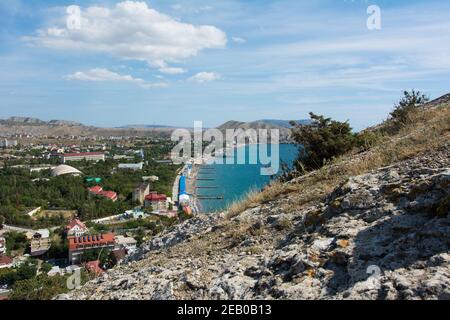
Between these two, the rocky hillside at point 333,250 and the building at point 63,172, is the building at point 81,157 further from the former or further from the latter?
the rocky hillside at point 333,250

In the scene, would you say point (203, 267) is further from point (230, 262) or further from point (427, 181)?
point (427, 181)

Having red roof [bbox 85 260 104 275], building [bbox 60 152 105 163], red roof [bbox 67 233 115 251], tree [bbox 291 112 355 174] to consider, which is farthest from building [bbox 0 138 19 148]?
tree [bbox 291 112 355 174]

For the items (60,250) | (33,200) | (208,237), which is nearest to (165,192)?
(33,200)

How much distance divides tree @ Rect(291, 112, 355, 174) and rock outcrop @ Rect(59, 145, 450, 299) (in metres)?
4.58

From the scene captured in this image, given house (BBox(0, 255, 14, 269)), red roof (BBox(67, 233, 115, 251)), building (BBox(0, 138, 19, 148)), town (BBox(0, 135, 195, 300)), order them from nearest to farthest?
town (BBox(0, 135, 195, 300)), house (BBox(0, 255, 14, 269)), red roof (BBox(67, 233, 115, 251)), building (BBox(0, 138, 19, 148))

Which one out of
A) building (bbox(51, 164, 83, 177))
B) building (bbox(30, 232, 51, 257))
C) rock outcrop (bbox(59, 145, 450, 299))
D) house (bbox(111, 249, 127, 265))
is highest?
rock outcrop (bbox(59, 145, 450, 299))

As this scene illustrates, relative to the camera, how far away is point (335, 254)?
319cm

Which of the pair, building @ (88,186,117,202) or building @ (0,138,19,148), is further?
building @ (0,138,19,148)

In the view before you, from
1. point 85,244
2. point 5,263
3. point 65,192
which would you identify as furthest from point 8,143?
point 85,244

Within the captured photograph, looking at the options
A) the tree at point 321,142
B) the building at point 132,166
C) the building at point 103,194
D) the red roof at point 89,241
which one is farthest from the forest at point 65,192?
the tree at point 321,142

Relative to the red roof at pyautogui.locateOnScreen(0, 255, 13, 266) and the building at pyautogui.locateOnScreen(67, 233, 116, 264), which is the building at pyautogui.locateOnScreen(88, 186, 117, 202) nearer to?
the building at pyautogui.locateOnScreen(67, 233, 116, 264)

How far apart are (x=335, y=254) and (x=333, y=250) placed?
0.09 m

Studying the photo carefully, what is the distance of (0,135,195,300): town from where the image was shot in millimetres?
21578
